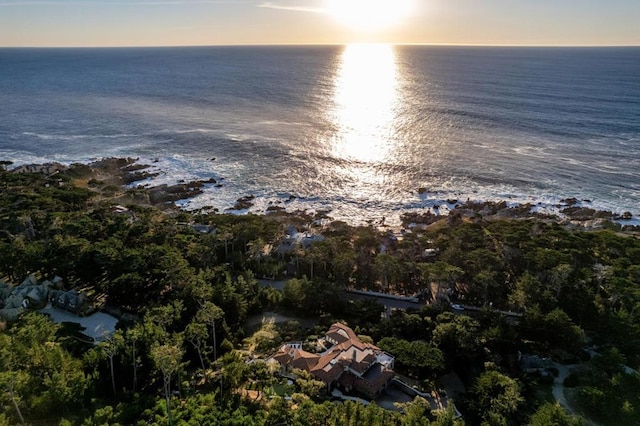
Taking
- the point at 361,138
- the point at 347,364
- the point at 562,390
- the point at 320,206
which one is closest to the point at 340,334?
the point at 347,364

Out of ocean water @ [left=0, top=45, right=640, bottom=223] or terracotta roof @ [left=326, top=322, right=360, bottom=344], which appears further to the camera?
ocean water @ [left=0, top=45, right=640, bottom=223]

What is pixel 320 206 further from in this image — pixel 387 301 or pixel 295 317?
pixel 295 317

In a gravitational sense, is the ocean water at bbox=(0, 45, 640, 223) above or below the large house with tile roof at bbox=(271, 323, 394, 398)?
above

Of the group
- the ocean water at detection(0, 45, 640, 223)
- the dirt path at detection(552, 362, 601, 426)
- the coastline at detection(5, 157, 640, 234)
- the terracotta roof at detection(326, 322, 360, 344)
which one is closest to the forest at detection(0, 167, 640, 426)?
the dirt path at detection(552, 362, 601, 426)

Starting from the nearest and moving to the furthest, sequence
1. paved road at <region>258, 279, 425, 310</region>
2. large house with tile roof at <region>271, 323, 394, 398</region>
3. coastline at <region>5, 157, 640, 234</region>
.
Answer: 1. large house with tile roof at <region>271, 323, 394, 398</region>
2. paved road at <region>258, 279, 425, 310</region>
3. coastline at <region>5, 157, 640, 234</region>

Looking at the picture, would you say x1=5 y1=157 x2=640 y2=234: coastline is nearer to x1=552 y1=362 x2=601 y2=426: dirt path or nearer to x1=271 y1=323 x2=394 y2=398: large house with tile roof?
x1=271 y1=323 x2=394 y2=398: large house with tile roof

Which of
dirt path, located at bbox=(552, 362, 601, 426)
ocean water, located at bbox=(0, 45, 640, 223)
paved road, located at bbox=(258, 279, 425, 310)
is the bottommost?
dirt path, located at bbox=(552, 362, 601, 426)

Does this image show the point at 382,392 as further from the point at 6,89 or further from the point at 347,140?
the point at 6,89
